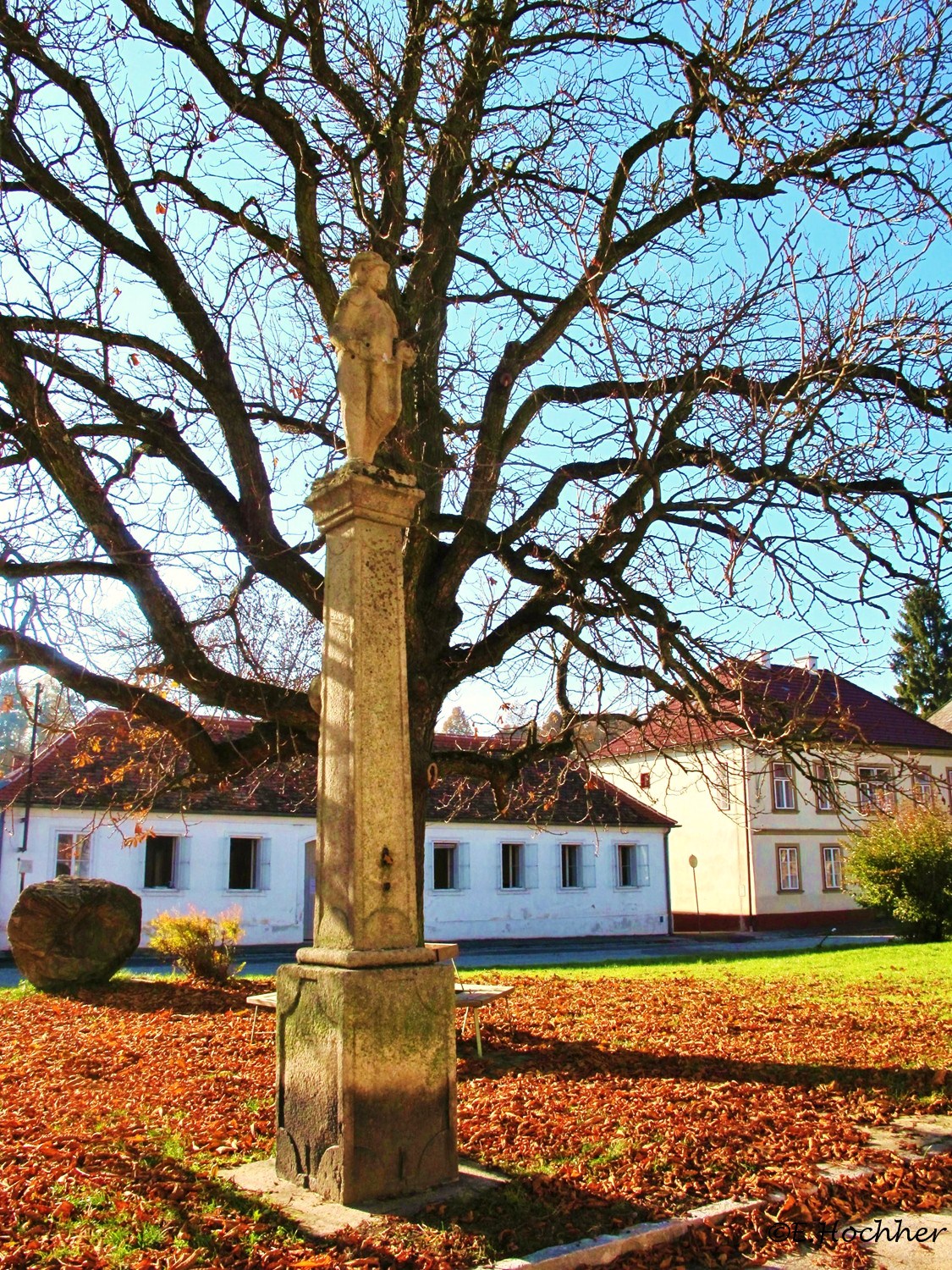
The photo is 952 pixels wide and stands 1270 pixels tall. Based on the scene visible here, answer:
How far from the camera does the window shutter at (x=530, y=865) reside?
95.9ft

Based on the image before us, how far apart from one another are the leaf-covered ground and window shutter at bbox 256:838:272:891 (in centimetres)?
1469

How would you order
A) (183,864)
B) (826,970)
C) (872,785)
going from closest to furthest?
(872,785), (826,970), (183,864)

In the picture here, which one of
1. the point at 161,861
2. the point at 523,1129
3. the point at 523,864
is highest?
the point at 161,861

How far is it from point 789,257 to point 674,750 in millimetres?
4341

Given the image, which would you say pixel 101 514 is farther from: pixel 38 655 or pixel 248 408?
pixel 248 408

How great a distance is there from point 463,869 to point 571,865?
3.84 metres

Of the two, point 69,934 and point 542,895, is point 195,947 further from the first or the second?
point 542,895

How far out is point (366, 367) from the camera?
5.66 metres

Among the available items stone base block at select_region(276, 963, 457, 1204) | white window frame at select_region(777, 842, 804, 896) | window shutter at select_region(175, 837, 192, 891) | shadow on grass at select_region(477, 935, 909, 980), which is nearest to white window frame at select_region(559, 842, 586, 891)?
shadow on grass at select_region(477, 935, 909, 980)

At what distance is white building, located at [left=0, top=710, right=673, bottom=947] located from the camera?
74.3 feet

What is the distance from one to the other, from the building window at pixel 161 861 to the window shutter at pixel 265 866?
200 cm

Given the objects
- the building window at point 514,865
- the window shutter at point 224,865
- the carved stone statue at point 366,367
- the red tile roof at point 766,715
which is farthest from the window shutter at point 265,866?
the carved stone statue at point 366,367

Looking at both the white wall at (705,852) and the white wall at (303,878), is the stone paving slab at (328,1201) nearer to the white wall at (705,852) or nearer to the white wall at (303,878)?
the white wall at (303,878)

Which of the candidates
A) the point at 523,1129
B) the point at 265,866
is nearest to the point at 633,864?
the point at 265,866
